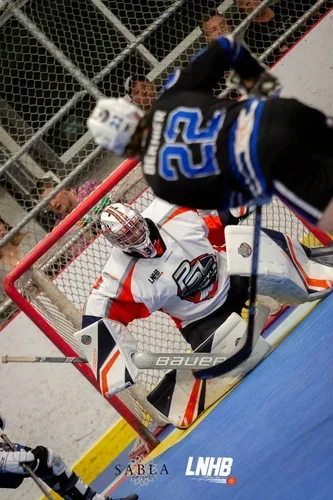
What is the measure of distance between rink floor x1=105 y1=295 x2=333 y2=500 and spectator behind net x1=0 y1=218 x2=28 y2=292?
1.42 meters

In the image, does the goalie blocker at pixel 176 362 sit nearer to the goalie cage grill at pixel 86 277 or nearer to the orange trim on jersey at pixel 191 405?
the orange trim on jersey at pixel 191 405

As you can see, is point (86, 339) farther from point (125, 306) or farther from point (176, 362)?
point (176, 362)

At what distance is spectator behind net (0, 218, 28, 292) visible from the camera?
13.6 ft

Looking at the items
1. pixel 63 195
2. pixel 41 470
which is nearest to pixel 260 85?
pixel 41 470

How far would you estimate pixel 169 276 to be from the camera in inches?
126

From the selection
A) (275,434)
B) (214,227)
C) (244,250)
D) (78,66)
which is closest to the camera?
(275,434)

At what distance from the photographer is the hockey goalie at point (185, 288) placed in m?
3.00

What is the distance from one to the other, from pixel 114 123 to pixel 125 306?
4.15 feet

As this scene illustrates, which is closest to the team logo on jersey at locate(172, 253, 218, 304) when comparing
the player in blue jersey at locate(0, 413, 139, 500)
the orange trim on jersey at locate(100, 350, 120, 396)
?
the orange trim on jersey at locate(100, 350, 120, 396)

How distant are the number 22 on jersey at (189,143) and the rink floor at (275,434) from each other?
2.80 feet

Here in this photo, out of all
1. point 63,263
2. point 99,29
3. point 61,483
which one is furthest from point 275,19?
point 61,483

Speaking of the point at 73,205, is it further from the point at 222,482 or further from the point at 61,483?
the point at 222,482

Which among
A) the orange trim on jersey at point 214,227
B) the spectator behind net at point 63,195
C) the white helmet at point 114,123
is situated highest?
the white helmet at point 114,123

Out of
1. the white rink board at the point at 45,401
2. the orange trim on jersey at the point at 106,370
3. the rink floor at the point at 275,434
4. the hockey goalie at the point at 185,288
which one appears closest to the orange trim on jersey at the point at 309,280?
the hockey goalie at the point at 185,288
